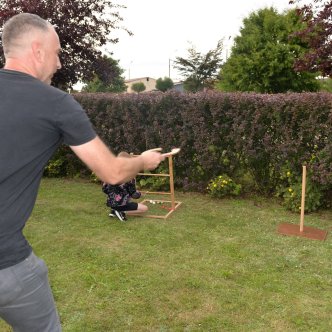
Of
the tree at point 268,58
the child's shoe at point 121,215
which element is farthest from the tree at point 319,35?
the tree at point 268,58

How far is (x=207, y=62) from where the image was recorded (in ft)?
137

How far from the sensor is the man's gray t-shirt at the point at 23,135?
5.34 feet

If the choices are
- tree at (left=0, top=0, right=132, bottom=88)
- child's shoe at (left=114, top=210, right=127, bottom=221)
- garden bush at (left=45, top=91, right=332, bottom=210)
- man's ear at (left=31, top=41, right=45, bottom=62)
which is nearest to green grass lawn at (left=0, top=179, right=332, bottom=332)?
child's shoe at (left=114, top=210, right=127, bottom=221)

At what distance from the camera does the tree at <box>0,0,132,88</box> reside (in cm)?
1166

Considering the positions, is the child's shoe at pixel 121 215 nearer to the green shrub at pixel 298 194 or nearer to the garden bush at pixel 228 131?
the garden bush at pixel 228 131

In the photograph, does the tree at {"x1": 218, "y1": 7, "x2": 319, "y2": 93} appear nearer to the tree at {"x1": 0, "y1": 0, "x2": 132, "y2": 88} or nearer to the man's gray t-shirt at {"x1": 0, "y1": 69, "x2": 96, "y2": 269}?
the tree at {"x1": 0, "y1": 0, "x2": 132, "y2": 88}

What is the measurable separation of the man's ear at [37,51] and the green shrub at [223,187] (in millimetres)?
6088

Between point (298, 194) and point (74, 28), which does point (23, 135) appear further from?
point (74, 28)

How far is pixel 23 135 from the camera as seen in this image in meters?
1.65

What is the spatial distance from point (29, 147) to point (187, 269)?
11.2ft

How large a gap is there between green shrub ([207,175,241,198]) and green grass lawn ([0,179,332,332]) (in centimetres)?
44

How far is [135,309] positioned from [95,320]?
1.34 feet

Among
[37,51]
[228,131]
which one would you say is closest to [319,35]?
[228,131]

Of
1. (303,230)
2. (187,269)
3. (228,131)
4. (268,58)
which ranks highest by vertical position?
(268,58)
